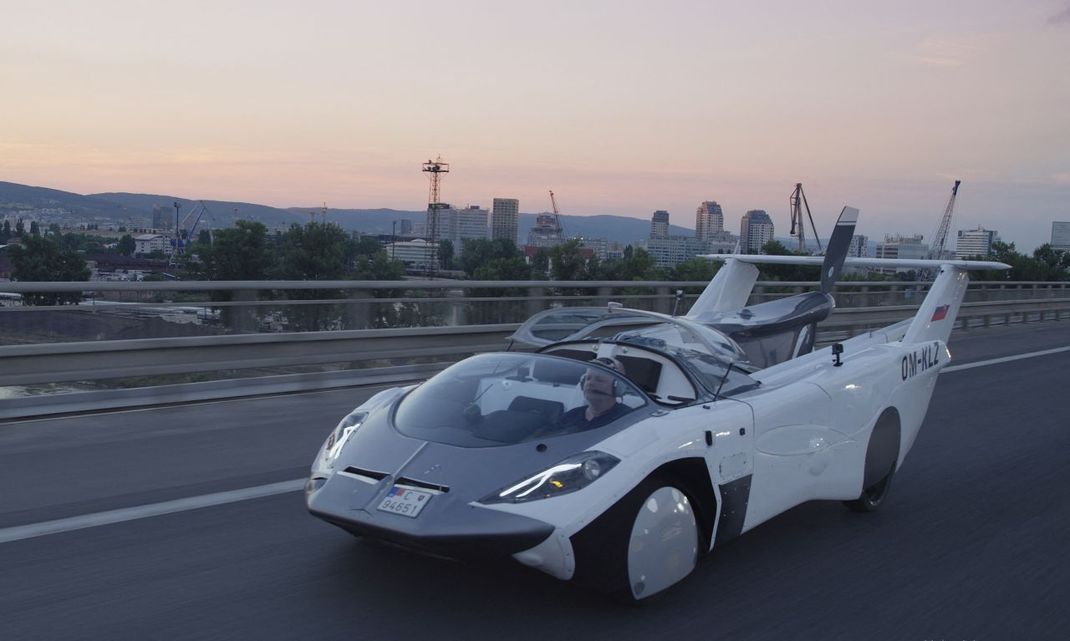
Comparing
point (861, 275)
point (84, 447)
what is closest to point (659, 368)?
point (84, 447)

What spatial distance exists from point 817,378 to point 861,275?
14764 millimetres

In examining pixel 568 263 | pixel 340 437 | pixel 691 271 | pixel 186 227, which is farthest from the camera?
pixel 691 271

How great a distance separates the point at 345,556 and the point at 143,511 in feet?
5.03

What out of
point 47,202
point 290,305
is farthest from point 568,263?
point 47,202

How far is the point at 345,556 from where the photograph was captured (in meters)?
5.11

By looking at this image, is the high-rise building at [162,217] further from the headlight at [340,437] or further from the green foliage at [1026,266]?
the green foliage at [1026,266]

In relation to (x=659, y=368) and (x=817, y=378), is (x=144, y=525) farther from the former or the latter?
(x=817, y=378)

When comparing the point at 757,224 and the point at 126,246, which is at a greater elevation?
the point at 757,224

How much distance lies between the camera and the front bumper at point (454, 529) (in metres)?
3.97

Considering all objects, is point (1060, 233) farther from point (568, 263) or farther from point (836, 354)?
point (836, 354)

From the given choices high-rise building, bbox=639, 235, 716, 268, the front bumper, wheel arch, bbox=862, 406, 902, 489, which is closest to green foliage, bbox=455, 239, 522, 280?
high-rise building, bbox=639, 235, 716, 268

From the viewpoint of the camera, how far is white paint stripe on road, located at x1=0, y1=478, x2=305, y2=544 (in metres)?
5.45

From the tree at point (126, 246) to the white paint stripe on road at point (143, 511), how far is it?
4800 millimetres

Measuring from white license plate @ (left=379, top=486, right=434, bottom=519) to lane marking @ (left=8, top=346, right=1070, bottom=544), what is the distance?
226cm
